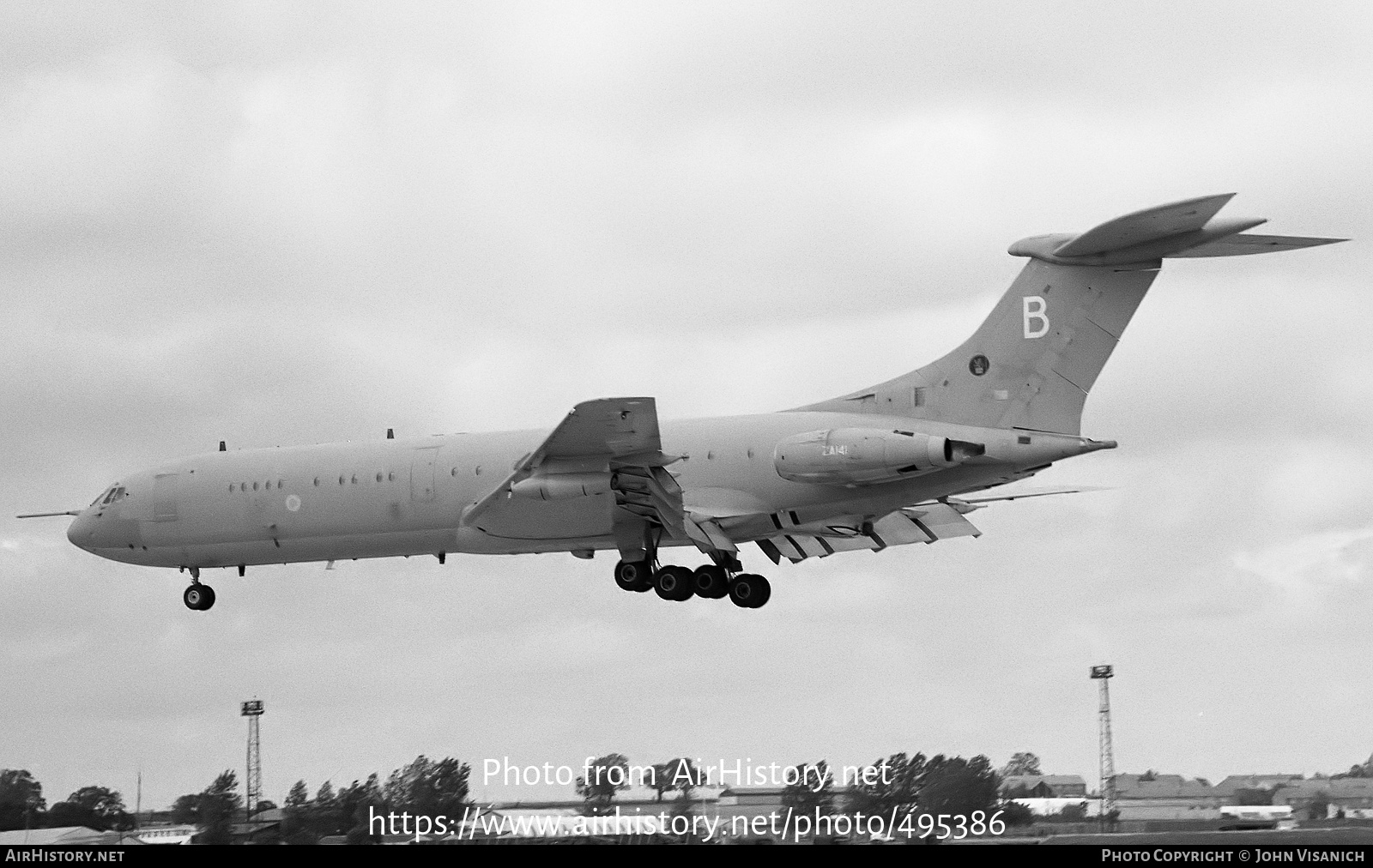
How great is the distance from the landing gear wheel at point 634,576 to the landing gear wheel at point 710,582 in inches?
36.5

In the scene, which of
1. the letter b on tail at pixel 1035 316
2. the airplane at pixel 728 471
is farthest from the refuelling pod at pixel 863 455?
the letter b on tail at pixel 1035 316

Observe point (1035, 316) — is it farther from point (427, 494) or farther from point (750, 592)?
point (427, 494)

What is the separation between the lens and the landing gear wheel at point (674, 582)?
38.4 meters

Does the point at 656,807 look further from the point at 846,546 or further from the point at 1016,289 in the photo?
the point at 1016,289

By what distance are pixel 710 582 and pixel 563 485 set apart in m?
3.96

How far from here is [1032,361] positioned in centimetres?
3538

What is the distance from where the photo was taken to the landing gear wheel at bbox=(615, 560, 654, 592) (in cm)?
3884

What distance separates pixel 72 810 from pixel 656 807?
36.8 feet

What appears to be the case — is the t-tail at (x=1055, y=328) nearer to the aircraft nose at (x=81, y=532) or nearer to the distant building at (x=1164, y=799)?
the distant building at (x=1164, y=799)

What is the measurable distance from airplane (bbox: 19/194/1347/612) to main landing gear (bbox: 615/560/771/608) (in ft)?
0.13

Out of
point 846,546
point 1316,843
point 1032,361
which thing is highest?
point 1032,361

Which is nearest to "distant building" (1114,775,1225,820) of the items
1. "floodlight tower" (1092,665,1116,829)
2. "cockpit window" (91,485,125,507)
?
"floodlight tower" (1092,665,1116,829)

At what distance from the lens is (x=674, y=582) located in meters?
38.4
